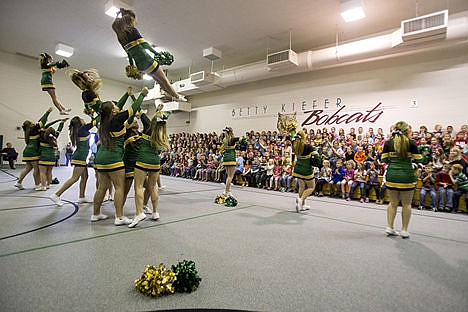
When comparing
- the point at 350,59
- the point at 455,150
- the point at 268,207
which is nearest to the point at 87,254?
the point at 268,207

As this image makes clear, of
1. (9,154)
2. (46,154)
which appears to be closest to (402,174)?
(46,154)

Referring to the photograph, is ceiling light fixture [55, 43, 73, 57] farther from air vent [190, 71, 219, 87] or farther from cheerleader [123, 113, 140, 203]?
cheerleader [123, 113, 140, 203]

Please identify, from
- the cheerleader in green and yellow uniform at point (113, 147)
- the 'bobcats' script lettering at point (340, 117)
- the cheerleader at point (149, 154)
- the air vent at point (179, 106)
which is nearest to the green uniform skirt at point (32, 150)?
the cheerleader in green and yellow uniform at point (113, 147)

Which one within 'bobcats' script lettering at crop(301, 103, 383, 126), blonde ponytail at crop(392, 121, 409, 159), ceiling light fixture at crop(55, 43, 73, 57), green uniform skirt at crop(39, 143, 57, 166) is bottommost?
green uniform skirt at crop(39, 143, 57, 166)

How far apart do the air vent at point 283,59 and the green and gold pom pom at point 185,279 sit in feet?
27.0

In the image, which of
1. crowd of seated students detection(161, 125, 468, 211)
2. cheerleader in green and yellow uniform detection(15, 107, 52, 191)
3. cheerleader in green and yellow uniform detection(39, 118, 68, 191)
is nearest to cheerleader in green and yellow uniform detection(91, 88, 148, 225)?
crowd of seated students detection(161, 125, 468, 211)

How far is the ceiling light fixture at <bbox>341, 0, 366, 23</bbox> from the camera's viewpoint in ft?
20.8

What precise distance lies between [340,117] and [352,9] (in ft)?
12.1

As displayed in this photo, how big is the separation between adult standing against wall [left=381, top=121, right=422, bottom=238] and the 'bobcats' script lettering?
561 cm

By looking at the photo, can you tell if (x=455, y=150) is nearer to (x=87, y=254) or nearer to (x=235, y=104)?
(x=87, y=254)

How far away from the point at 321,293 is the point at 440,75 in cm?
859

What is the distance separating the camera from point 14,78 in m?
12.4

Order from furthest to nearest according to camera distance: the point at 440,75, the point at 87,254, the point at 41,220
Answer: the point at 440,75
the point at 41,220
the point at 87,254

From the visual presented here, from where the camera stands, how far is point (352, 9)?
643cm
